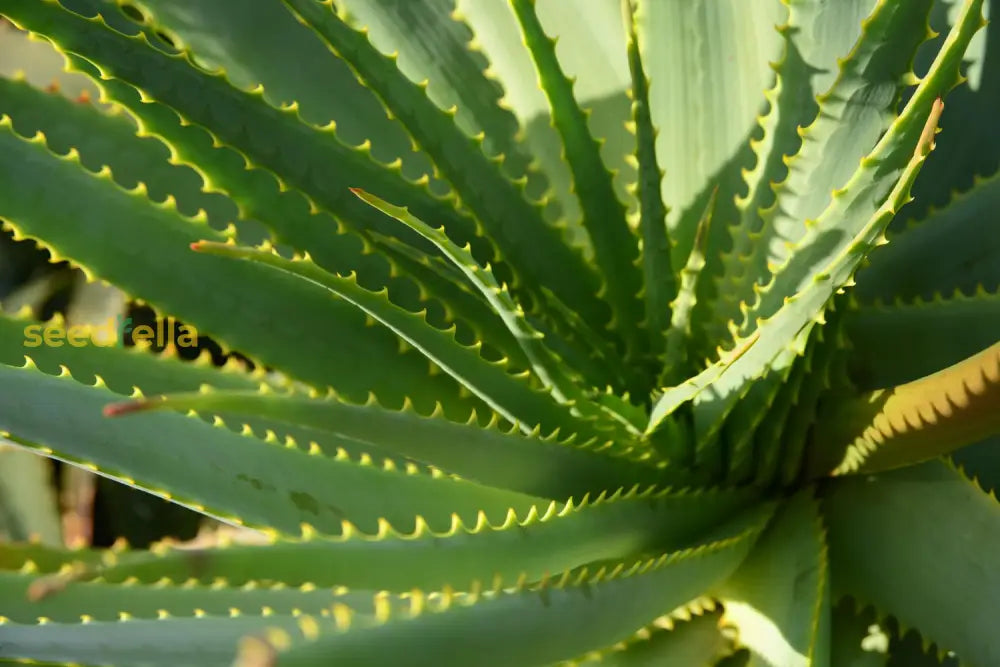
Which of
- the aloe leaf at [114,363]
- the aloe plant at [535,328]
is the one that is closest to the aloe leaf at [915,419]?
the aloe plant at [535,328]

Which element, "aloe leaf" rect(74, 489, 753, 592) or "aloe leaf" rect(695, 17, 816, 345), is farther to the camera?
"aloe leaf" rect(695, 17, 816, 345)

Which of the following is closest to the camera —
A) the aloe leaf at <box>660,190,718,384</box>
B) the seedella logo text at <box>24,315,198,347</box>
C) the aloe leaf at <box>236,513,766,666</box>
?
the aloe leaf at <box>236,513,766,666</box>

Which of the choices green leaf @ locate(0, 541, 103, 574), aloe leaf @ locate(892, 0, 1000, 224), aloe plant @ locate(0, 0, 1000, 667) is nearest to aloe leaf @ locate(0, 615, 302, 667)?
aloe plant @ locate(0, 0, 1000, 667)

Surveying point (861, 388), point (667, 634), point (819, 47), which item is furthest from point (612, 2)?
point (667, 634)

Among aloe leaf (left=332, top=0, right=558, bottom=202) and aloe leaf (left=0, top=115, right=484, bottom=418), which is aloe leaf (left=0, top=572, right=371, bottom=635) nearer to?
aloe leaf (left=0, top=115, right=484, bottom=418)

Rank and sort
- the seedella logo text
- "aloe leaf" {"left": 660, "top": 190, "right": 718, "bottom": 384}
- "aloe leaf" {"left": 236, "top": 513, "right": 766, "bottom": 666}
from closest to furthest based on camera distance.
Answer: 1. "aloe leaf" {"left": 236, "top": 513, "right": 766, "bottom": 666}
2. "aloe leaf" {"left": 660, "top": 190, "right": 718, "bottom": 384}
3. the seedella logo text

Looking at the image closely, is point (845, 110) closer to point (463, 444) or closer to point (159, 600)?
point (463, 444)

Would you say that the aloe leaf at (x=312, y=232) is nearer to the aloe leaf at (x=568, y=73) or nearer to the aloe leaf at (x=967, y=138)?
the aloe leaf at (x=568, y=73)

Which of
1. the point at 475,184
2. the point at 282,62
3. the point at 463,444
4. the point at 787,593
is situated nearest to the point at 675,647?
the point at 787,593
